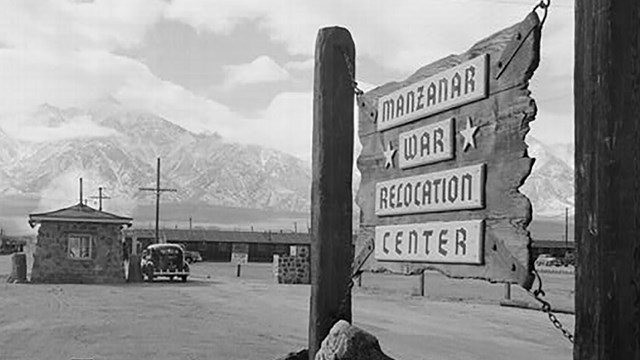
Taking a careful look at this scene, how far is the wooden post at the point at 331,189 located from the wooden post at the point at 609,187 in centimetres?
219

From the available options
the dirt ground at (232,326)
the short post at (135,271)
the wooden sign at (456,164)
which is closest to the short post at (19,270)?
the short post at (135,271)

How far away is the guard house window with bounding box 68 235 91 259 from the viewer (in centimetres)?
3706

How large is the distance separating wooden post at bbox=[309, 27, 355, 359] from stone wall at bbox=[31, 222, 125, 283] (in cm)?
3337

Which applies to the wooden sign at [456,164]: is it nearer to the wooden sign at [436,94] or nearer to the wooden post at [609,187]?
the wooden sign at [436,94]

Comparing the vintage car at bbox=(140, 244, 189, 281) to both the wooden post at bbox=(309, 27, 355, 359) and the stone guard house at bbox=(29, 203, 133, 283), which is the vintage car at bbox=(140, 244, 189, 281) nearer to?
the stone guard house at bbox=(29, 203, 133, 283)

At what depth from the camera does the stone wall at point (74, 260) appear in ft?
120

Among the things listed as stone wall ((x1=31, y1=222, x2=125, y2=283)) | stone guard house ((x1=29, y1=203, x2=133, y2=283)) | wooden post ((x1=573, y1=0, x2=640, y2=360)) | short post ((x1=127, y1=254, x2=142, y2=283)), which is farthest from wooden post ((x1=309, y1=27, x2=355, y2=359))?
short post ((x1=127, y1=254, x2=142, y2=283))

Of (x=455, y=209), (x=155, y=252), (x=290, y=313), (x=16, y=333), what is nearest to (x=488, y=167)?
(x=455, y=209)

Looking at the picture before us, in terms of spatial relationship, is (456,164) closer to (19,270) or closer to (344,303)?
(344,303)

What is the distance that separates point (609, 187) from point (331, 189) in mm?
2331

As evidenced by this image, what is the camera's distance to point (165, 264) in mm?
41562

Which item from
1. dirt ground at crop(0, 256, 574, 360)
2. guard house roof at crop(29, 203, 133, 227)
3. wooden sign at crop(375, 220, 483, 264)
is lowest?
dirt ground at crop(0, 256, 574, 360)

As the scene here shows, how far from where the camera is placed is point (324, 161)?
4957mm

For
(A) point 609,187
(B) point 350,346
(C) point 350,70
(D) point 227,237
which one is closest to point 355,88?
(C) point 350,70
